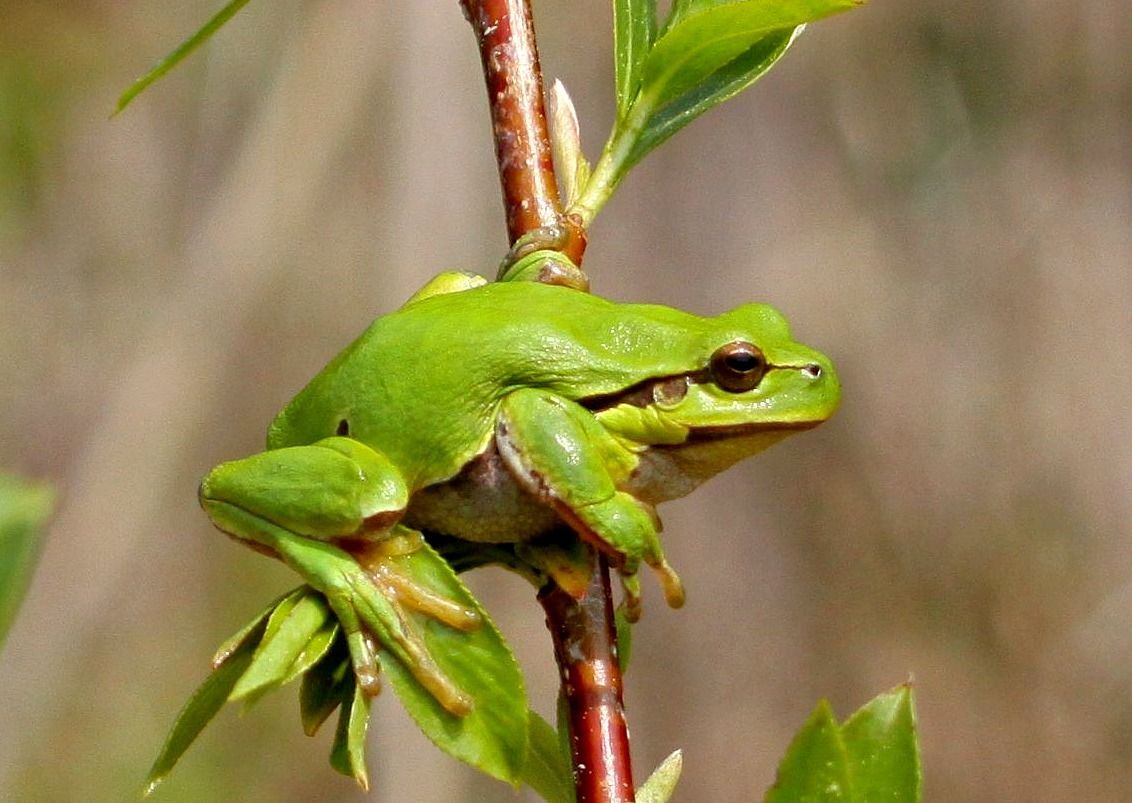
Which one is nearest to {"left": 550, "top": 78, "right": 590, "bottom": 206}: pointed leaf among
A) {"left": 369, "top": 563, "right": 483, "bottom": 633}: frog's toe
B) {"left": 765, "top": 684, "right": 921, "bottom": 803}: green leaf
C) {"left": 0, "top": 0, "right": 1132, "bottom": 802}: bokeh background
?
{"left": 369, "top": 563, "right": 483, "bottom": 633}: frog's toe

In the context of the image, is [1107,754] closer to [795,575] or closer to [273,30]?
[795,575]

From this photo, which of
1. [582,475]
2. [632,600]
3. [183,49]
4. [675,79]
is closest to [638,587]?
[632,600]

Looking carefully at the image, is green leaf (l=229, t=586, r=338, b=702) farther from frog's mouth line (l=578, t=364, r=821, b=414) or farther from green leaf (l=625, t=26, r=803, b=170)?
green leaf (l=625, t=26, r=803, b=170)

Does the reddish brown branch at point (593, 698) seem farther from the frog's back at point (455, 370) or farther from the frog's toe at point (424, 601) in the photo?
the frog's back at point (455, 370)

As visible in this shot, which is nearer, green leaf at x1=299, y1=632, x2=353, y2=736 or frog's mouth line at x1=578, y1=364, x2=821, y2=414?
green leaf at x1=299, y1=632, x2=353, y2=736

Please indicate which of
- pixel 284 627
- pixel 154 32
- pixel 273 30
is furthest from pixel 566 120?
pixel 154 32

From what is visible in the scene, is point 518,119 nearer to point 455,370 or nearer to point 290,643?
point 455,370
